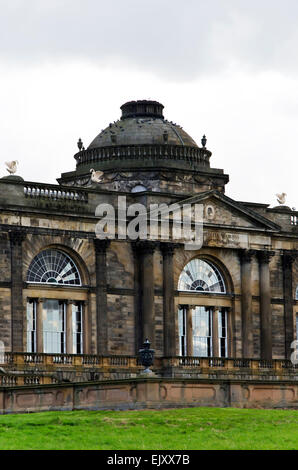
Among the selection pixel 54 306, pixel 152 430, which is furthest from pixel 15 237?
pixel 152 430

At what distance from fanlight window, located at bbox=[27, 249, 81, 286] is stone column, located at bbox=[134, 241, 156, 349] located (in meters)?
3.50

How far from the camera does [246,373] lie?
251ft

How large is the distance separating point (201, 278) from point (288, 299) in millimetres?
6074

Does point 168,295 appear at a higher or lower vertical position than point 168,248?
lower

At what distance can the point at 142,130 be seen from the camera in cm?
8631

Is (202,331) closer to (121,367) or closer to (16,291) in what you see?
(121,367)

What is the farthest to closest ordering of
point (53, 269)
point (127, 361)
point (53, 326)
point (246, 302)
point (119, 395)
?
point (246, 302) → point (53, 269) → point (53, 326) → point (127, 361) → point (119, 395)

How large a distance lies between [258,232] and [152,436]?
3649 cm

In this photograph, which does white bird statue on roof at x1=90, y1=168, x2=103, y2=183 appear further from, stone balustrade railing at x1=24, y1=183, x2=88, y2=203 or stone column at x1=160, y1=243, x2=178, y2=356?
stone column at x1=160, y1=243, x2=178, y2=356

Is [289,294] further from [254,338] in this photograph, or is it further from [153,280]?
[153,280]

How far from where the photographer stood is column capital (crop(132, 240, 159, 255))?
77312 mm

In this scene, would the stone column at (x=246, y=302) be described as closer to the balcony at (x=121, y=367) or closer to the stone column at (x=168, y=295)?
the balcony at (x=121, y=367)
